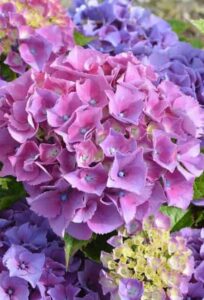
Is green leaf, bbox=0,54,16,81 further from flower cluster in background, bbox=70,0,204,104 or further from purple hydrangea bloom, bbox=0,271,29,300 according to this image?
purple hydrangea bloom, bbox=0,271,29,300

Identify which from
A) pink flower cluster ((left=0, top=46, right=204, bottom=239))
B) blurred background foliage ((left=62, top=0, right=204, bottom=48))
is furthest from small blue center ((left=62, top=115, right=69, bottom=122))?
blurred background foliage ((left=62, top=0, right=204, bottom=48))

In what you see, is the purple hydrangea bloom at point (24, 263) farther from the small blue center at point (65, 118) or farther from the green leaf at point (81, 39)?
the green leaf at point (81, 39)

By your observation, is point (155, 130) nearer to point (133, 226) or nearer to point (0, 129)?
point (133, 226)

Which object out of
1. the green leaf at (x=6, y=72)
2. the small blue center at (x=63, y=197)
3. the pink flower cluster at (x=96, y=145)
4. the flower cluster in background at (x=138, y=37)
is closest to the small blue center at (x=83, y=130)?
the pink flower cluster at (x=96, y=145)

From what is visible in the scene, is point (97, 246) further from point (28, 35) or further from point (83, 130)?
point (28, 35)

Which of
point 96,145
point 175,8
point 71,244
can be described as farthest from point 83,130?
point 175,8

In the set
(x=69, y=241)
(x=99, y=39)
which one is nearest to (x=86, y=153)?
(x=69, y=241)

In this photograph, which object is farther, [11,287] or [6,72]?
[6,72]

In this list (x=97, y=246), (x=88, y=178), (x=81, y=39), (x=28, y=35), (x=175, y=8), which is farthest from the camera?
(x=175, y=8)
